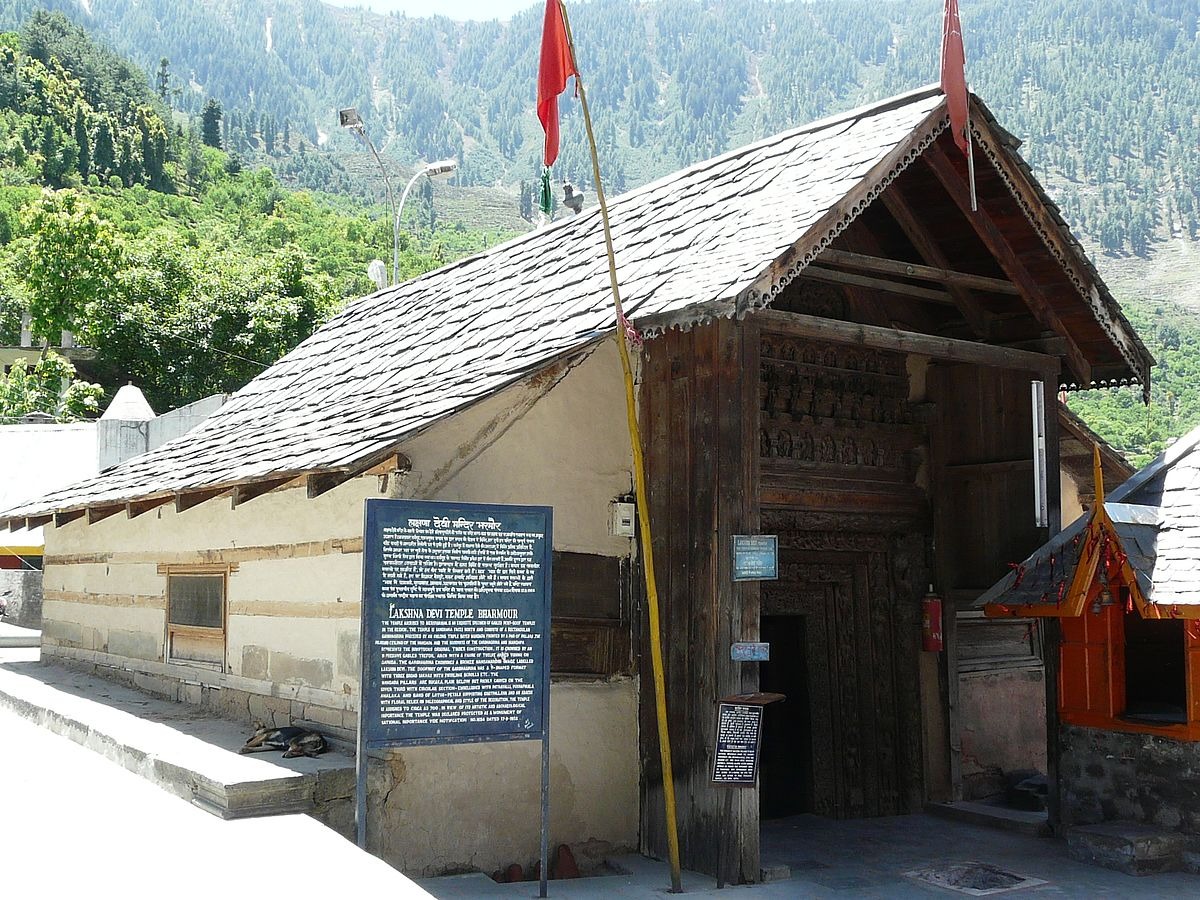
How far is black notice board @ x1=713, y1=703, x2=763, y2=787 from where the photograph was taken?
26.6 ft

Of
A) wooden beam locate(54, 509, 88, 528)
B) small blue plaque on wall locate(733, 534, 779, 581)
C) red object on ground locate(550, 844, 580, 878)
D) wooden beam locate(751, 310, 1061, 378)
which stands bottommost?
red object on ground locate(550, 844, 580, 878)

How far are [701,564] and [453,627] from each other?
1.90 meters

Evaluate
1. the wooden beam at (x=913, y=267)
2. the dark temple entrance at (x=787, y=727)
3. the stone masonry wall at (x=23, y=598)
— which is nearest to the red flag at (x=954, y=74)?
the wooden beam at (x=913, y=267)

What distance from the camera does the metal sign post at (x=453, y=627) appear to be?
7.20 meters

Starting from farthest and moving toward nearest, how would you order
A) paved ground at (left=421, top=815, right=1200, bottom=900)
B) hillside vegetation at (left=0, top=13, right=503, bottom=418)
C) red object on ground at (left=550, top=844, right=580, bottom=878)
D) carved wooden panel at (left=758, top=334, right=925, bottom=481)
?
hillside vegetation at (left=0, top=13, right=503, bottom=418) < carved wooden panel at (left=758, top=334, right=925, bottom=481) < red object on ground at (left=550, top=844, right=580, bottom=878) < paved ground at (left=421, top=815, right=1200, bottom=900)

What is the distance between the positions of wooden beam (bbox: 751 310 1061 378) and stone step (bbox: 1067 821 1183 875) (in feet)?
11.8

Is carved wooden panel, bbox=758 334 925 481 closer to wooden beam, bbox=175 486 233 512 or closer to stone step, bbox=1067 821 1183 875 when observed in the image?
stone step, bbox=1067 821 1183 875

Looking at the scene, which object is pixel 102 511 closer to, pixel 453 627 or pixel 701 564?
pixel 453 627

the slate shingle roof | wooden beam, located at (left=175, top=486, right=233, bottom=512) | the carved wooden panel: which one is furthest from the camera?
the carved wooden panel

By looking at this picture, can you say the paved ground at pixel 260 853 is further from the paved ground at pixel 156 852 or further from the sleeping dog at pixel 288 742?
the sleeping dog at pixel 288 742

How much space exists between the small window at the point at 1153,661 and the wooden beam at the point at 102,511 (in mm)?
8810

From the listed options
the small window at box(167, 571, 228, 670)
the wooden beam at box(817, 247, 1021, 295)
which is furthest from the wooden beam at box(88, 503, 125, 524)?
the wooden beam at box(817, 247, 1021, 295)

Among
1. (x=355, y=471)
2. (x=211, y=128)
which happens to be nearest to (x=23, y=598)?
(x=355, y=471)

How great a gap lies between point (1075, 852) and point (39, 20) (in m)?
126
